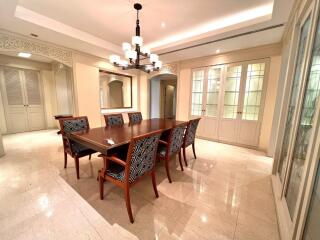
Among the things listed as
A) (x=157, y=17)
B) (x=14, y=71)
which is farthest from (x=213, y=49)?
(x=14, y=71)

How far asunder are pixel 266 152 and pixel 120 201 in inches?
138

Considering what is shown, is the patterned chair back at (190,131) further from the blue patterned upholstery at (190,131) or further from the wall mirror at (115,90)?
the wall mirror at (115,90)

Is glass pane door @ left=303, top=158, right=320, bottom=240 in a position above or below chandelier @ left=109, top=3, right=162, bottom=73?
below

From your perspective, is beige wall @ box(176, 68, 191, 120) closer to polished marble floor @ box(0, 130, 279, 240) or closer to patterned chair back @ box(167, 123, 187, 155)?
polished marble floor @ box(0, 130, 279, 240)

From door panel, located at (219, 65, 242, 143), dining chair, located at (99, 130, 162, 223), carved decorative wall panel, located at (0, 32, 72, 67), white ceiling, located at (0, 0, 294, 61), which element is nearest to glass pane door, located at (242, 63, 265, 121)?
door panel, located at (219, 65, 242, 143)

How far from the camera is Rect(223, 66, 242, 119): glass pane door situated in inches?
143

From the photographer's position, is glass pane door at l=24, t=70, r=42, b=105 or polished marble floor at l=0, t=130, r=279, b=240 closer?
polished marble floor at l=0, t=130, r=279, b=240

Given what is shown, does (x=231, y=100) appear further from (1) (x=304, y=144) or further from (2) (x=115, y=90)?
(2) (x=115, y=90)

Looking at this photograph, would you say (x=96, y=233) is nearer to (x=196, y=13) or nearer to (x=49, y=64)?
(x=196, y=13)

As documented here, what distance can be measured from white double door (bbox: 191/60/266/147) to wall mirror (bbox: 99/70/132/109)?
2.69 m

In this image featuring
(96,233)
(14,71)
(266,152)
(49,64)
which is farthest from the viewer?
(49,64)

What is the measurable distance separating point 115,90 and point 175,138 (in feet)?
12.7

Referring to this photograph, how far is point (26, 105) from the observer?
4.83 meters

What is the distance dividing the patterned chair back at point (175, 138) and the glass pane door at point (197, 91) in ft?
7.83
